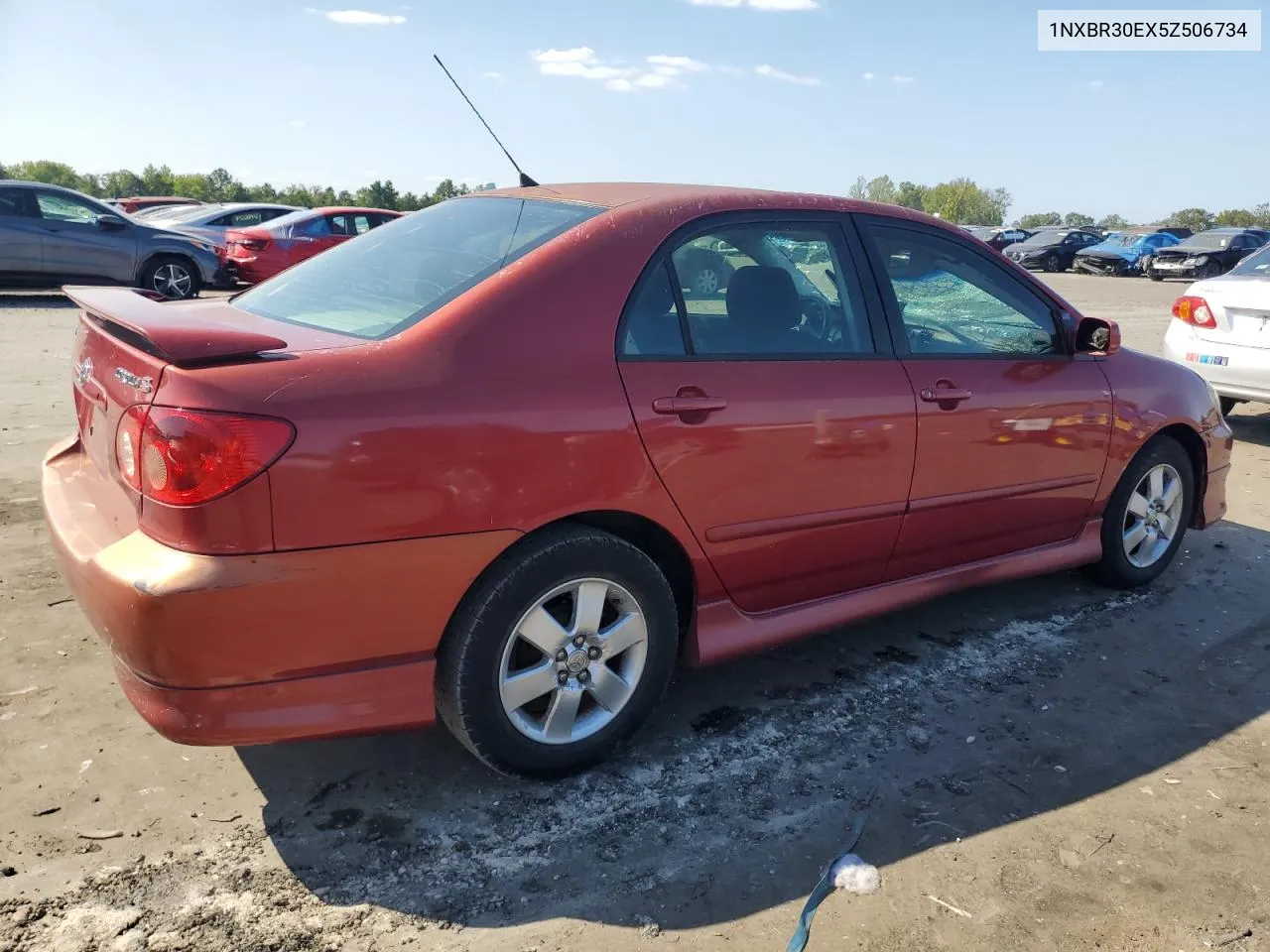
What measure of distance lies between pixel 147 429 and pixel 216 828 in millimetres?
1045

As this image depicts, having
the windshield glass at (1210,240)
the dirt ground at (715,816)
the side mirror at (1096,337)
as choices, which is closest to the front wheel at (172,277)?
the dirt ground at (715,816)

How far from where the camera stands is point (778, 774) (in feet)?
9.61

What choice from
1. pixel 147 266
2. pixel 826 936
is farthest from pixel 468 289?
pixel 147 266

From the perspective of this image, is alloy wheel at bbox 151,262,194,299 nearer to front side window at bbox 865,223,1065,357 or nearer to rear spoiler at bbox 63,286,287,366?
rear spoiler at bbox 63,286,287,366

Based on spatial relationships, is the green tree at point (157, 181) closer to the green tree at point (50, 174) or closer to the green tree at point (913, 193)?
the green tree at point (50, 174)

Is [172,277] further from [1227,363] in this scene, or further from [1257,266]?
[1257,266]

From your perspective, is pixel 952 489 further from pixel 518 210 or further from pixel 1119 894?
pixel 518 210

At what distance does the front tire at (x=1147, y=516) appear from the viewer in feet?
14.2

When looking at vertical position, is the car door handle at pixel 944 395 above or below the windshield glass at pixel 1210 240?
below

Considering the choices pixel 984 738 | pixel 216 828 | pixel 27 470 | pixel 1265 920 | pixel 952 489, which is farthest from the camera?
pixel 27 470

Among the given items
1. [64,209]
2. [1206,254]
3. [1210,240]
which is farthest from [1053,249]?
[64,209]

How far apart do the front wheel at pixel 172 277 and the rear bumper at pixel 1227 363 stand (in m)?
11.4

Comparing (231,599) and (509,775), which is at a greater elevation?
(231,599)

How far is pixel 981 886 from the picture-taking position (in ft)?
8.16
